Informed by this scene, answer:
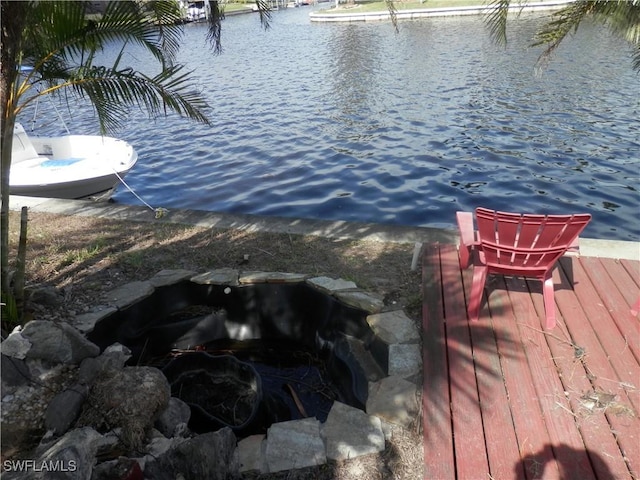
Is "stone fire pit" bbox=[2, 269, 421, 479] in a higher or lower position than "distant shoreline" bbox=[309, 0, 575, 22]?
higher

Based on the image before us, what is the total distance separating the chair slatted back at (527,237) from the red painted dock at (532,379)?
0.49 m

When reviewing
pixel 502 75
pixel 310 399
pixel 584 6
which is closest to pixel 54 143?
pixel 310 399

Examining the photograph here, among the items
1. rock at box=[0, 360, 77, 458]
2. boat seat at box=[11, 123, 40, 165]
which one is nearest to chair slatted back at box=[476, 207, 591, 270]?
rock at box=[0, 360, 77, 458]

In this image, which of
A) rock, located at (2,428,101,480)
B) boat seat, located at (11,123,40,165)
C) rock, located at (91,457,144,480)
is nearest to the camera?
rock, located at (2,428,101,480)

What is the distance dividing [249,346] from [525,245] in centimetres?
268

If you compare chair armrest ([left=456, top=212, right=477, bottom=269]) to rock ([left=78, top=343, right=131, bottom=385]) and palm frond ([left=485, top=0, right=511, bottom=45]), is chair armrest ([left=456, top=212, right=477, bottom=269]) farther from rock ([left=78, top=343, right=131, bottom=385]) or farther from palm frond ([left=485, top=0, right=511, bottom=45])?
rock ([left=78, top=343, right=131, bottom=385])

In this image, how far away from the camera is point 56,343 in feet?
11.4

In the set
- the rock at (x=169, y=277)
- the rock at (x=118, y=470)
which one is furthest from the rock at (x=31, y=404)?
the rock at (x=169, y=277)

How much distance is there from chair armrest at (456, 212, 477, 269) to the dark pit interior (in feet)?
3.71

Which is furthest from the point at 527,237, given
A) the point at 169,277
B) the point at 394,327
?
the point at 169,277

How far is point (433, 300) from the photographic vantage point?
4215mm

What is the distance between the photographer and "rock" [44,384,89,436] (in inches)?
118

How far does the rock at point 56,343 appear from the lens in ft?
11.2

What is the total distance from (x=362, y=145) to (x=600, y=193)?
5862 mm
